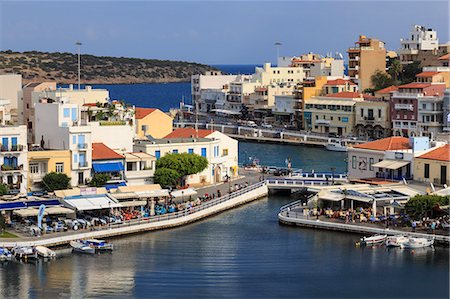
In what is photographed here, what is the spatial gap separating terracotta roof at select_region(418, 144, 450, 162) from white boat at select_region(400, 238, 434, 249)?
6.62m

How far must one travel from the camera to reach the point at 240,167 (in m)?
54.4

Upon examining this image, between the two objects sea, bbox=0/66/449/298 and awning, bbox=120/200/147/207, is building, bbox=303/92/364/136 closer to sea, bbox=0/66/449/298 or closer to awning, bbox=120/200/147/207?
awning, bbox=120/200/147/207

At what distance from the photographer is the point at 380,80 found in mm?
88062

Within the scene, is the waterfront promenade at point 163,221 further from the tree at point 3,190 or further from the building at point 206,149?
the tree at point 3,190

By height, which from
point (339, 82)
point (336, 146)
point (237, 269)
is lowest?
point (237, 269)

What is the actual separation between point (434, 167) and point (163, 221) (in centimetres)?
1048

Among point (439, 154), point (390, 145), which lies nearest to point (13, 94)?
point (390, 145)

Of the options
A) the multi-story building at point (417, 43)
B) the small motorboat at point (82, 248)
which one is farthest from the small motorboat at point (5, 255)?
A: the multi-story building at point (417, 43)

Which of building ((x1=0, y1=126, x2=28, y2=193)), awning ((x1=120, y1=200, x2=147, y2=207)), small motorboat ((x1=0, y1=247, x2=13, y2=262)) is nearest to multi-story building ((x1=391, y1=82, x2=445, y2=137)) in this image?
awning ((x1=120, y1=200, x2=147, y2=207))

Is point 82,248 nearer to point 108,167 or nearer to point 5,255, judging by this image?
point 5,255

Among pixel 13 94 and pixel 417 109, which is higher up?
pixel 13 94

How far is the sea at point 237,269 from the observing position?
3000cm

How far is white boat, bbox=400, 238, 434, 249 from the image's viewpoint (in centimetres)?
3459

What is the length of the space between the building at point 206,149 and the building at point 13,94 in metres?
7.28
